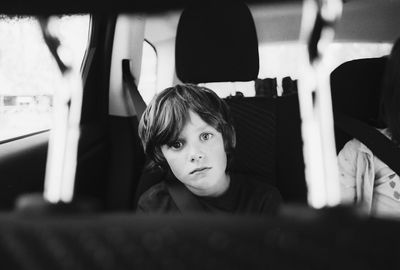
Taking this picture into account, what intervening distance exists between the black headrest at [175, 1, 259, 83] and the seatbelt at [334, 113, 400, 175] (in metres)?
0.36

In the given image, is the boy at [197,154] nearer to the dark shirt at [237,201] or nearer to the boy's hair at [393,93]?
the dark shirt at [237,201]

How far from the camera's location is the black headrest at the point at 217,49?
1.42 meters

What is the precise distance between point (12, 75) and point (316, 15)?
1209mm

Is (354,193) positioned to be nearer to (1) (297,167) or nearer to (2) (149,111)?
(1) (297,167)

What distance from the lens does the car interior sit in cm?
36

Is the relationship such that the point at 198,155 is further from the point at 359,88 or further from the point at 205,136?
the point at 359,88

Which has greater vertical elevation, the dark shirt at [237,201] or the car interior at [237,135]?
the car interior at [237,135]

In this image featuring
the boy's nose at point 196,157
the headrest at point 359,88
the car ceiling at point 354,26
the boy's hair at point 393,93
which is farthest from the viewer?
the car ceiling at point 354,26

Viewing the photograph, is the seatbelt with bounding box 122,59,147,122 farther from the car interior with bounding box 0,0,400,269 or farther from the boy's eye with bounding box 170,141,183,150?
the boy's eye with bounding box 170,141,183,150

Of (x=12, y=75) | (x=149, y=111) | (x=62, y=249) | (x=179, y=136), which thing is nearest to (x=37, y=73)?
(x=12, y=75)

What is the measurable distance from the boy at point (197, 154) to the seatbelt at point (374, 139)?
317 mm

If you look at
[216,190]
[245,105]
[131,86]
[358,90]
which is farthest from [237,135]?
[131,86]

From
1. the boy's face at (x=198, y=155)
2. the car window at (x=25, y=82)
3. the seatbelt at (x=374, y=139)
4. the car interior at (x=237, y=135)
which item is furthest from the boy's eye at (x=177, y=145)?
the seatbelt at (x=374, y=139)

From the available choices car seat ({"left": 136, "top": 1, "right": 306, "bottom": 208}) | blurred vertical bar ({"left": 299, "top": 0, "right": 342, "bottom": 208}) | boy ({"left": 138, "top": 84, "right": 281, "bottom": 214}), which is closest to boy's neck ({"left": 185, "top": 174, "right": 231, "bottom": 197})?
boy ({"left": 138, "top": 84, "right": 281, "bottom": 214})
